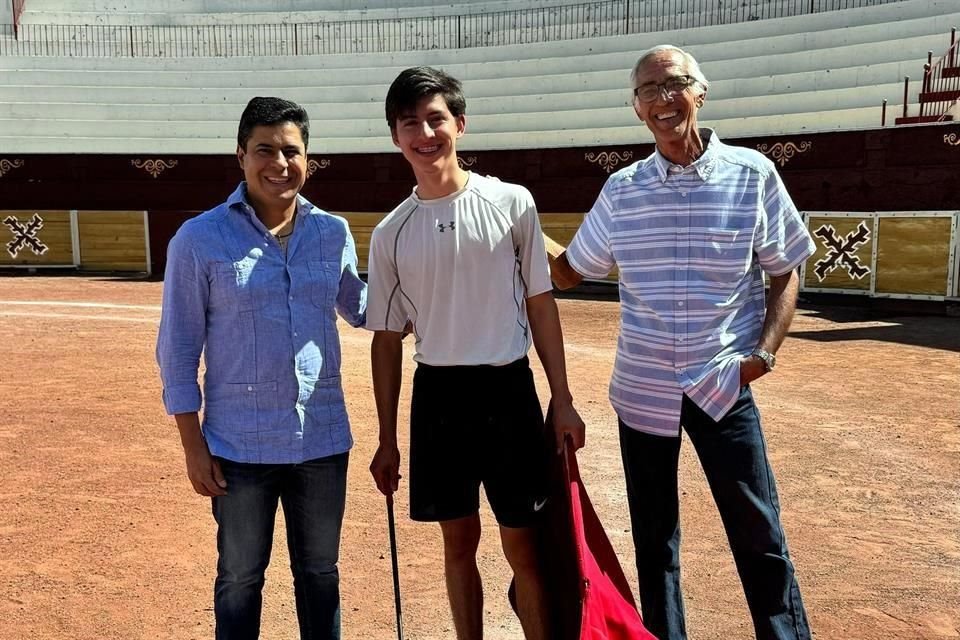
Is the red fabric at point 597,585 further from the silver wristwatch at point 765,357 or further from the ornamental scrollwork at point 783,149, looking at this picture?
the ornamental scrollwork at point 783,149

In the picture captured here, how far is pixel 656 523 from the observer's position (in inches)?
97.2

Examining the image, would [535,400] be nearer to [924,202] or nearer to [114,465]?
[114,465]

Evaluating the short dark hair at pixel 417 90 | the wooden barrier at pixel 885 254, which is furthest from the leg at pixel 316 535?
the wooden barrier at pixel 885 254

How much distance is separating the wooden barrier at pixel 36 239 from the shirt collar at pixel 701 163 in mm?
16883

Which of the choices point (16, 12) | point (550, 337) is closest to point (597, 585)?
point (550, 337)

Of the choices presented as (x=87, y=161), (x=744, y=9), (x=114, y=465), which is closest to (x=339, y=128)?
(x=87, y=161)

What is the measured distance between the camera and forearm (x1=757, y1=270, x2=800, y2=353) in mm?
2371

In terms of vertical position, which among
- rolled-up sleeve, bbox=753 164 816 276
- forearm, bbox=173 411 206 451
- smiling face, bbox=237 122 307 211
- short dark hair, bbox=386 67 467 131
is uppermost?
short dark hair, bbox=386 67 467 131

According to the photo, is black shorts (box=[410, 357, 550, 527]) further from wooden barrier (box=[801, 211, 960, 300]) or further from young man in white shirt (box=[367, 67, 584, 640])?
wooden barrier (box=[801, 211, 960, 300])

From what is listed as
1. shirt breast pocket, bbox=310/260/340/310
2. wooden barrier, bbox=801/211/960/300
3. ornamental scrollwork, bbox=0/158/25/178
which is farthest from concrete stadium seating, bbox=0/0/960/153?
shirt breast pocket, bbox=310/260/340/310

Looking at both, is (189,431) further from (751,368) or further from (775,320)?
(775,320)

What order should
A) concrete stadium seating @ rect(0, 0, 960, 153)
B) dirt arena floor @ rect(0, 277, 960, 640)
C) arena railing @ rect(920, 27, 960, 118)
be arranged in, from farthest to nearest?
concrete stadium seating @ rect(0, 0, 960, 153), arena railing @ rect(920, 27, 960, 118), dirt arena floor @ rect(0, 277, 960, 640)

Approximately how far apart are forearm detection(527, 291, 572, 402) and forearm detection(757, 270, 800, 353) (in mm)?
527

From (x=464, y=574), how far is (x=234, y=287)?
3.33 feet
